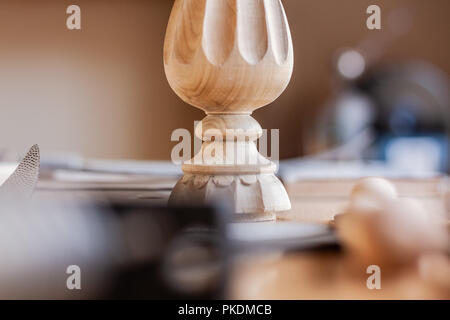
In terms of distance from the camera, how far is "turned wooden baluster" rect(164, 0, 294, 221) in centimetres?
47

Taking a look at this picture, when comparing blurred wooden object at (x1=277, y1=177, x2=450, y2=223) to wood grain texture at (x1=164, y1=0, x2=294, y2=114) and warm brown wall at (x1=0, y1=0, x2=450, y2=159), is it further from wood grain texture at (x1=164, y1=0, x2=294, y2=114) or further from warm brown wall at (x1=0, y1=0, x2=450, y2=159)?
warm brown wall at (x1=0, y1=0, x2=450, y2=159)

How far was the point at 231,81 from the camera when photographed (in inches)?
18.5

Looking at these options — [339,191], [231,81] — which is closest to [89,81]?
[339,191]

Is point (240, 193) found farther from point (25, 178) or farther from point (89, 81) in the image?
point (89, 81)

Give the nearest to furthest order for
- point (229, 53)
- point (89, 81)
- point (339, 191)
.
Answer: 1. point (229, 53)
2. point (339, 191)
3. point (89, 81)

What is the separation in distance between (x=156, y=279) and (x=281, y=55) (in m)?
0.27

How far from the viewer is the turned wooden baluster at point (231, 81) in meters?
0.47

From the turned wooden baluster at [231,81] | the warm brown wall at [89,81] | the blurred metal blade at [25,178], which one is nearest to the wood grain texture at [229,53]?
the turned wooden baluster at [231,81]

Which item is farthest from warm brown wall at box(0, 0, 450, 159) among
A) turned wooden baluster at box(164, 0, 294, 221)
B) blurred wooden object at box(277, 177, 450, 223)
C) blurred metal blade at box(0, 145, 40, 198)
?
blurred metal blade at box(0, 145, 40, 198)

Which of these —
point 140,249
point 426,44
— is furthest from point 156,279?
point 426,44

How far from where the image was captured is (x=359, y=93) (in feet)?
9.38

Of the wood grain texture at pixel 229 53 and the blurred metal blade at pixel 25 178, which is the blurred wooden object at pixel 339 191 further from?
the blurred metal blade at pixel 25 178

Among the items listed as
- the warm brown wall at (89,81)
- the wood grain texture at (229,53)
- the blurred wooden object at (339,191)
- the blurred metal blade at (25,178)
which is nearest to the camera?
the blurred metal blade at (25,178)

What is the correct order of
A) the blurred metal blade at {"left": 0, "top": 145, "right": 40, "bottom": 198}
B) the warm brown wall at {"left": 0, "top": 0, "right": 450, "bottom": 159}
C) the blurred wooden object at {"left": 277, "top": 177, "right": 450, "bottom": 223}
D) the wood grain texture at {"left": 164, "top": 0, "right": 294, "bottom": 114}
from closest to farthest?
the blurred metal blade at {"left": 0, "top": 145, "right": 40, "bottom": 198}
the wood grain texture at {"left": 164, "top": 0, "right": 294, "bottom": 114}
the blurred wooden object at {"left": 277, "top": 177, "right": 450, "bottom": 223}
the warm brown wall at {"left": 0, "top": 0, "right": 450, "bottom": 159}
